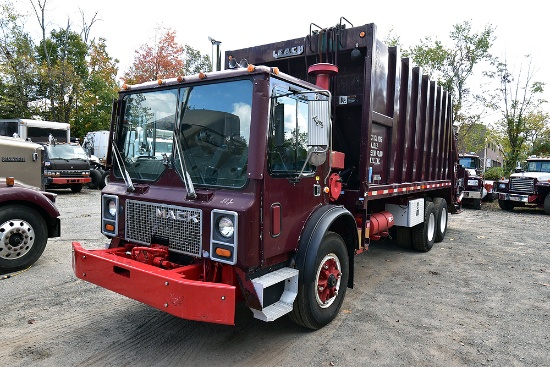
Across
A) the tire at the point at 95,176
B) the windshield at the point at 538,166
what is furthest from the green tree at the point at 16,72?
the windshield at the point at 538,166

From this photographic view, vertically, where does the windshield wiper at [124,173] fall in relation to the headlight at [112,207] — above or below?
above

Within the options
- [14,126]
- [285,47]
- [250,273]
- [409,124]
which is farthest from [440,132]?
[14,126]

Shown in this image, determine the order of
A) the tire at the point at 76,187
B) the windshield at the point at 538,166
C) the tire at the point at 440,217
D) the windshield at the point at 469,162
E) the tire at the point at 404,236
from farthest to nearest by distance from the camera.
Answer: the windshield at the point at 469,162 → the tire at the point at 76,187 → the windshield at the point at 538,166 → the tire at the point at 440,217 → the tire at the point at 404,236

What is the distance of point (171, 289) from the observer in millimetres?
3010

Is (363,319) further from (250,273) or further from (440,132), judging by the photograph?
(440,132)

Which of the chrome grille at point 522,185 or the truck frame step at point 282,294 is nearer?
the truck frame step at point 282,294

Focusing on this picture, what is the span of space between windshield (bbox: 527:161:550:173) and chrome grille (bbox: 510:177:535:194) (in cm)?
124

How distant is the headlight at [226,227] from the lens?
3.16 m

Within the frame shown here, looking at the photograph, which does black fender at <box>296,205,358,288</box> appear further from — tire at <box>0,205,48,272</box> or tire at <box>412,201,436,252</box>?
tire at <box>0,205,48,272</box>

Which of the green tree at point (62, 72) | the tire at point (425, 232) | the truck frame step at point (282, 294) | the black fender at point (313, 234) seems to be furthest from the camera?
the green tree at point (62, 72)

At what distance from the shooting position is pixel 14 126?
18.0m

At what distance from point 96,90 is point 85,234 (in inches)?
807

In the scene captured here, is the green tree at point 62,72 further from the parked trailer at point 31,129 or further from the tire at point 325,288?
the tire at point 325,288

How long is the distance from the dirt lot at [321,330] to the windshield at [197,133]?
1548mm
